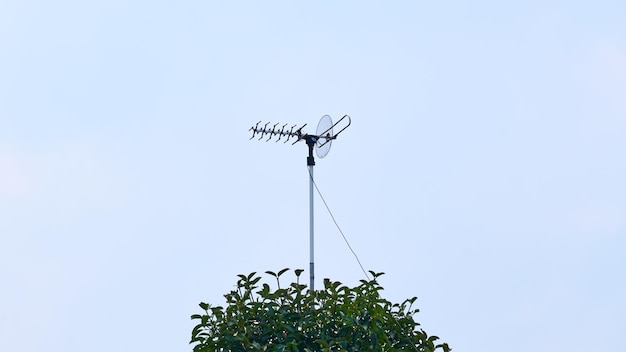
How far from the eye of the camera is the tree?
10.6 m

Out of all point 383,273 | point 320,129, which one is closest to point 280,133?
point 320,129

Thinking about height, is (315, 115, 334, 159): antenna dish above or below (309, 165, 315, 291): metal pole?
above

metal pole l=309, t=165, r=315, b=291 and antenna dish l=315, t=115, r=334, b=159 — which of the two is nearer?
metal pole l=309, t=165, r=315, b=291

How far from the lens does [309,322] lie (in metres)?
10.7

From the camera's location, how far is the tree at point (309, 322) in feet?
34.9

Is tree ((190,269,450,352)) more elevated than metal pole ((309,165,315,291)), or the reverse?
metal pole ((309,165,315,291))

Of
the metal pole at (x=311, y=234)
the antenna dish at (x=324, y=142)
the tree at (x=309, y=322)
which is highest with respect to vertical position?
the antenna dish at (x=324, y=142)

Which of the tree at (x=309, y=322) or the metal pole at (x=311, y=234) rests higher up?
the metal pole at (x=311, y=234)

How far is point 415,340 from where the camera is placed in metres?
11.2

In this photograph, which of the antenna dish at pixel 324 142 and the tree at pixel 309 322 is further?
the antenna dish at pixel 324 142

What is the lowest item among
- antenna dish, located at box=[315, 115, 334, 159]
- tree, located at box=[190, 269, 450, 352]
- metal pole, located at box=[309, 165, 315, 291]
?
tree, located at box=[190, 269, 450, 352]

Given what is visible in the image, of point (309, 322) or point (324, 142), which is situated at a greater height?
point (324, 142)

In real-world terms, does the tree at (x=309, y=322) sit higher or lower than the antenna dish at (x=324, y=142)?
lower

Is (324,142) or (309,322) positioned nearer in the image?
(309,322)
